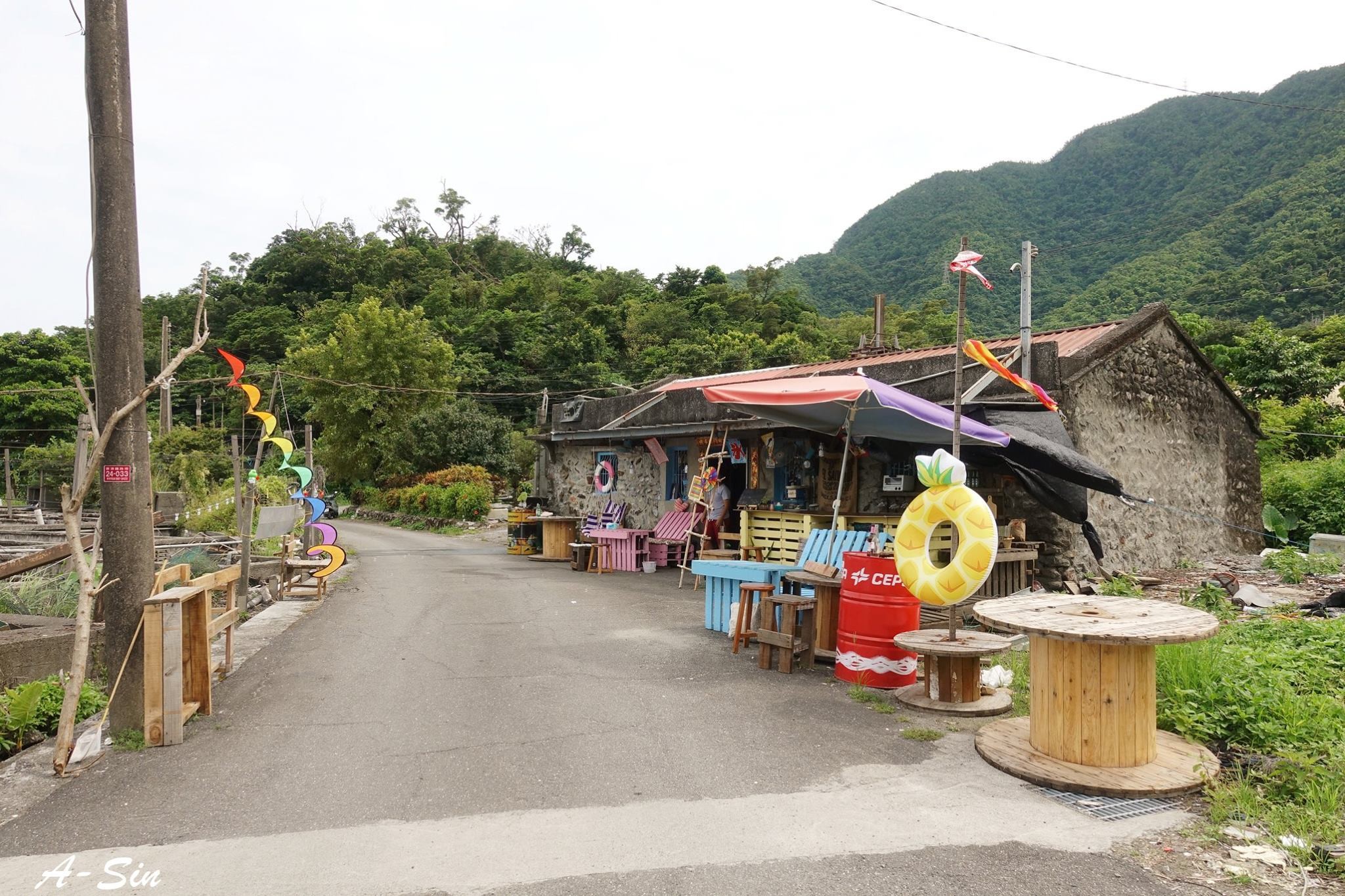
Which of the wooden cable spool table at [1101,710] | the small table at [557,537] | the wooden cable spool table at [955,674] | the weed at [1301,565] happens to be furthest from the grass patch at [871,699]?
the small table at [557,537]

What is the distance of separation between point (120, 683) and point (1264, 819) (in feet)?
21.9

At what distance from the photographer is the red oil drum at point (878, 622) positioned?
6.54 metres

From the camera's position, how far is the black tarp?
8.81 metres

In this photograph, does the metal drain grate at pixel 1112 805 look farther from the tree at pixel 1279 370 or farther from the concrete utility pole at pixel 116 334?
the tree at pixel 1279 370

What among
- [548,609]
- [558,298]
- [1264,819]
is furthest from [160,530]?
[558,298]

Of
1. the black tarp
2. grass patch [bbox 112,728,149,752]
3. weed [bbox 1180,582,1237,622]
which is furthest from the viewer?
the black tarp

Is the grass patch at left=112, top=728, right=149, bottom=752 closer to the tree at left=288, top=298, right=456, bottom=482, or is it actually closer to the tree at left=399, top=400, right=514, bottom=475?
the tree at left=399, top=400, right=514, bottom=475

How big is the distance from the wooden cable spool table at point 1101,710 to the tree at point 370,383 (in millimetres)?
34620

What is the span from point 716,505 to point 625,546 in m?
2.66

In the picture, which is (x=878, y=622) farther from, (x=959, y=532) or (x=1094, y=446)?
(x=1094, y=446)

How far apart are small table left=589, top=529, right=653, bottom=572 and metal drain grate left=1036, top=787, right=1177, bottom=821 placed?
11.3 m

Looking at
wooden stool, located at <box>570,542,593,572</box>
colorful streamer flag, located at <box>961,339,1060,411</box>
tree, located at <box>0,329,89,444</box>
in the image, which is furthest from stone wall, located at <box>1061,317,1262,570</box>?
tree, located at <box>0,329,89,444</box>

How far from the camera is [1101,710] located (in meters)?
4.64

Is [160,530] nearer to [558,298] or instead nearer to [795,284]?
[558,298]
